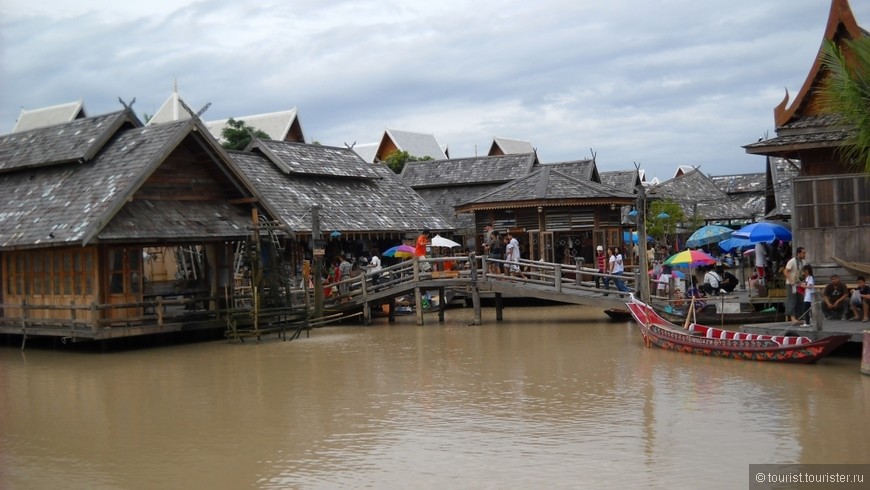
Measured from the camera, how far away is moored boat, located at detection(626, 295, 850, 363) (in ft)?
49.1

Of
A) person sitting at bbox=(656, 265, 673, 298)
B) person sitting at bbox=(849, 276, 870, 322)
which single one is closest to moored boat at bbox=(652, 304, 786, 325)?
person sitting at bbox=(656, 265, 673, 298)

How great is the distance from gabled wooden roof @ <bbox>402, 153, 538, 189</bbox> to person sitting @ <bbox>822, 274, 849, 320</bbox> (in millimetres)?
21960

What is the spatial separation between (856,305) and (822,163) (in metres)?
3.35

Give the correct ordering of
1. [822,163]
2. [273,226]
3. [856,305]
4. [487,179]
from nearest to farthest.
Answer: [856,305] < [822,163] < [273,226] < [487,179]

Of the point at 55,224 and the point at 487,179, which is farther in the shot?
the point at 487,179

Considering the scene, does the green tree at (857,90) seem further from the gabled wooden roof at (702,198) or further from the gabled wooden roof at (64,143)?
the gabled wooden roof at (702,198)

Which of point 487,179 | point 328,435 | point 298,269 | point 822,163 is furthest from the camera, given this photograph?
point 487,179

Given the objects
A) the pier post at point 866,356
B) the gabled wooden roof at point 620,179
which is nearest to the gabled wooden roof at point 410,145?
the gabled wooden roof at point 620,179

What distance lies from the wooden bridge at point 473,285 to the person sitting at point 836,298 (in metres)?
5.75

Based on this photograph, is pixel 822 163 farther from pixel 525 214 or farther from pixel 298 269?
pixel 298 269

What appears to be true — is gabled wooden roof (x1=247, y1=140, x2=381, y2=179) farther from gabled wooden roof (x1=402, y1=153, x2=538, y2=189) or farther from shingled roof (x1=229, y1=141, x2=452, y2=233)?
gabled wooden roof (x1=402, y1=153, x2=538, y2=189)

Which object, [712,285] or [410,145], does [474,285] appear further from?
[410,145]

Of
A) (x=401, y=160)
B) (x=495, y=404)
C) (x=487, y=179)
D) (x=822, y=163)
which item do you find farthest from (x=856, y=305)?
(x=401, y=160)

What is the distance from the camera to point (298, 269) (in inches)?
1092
